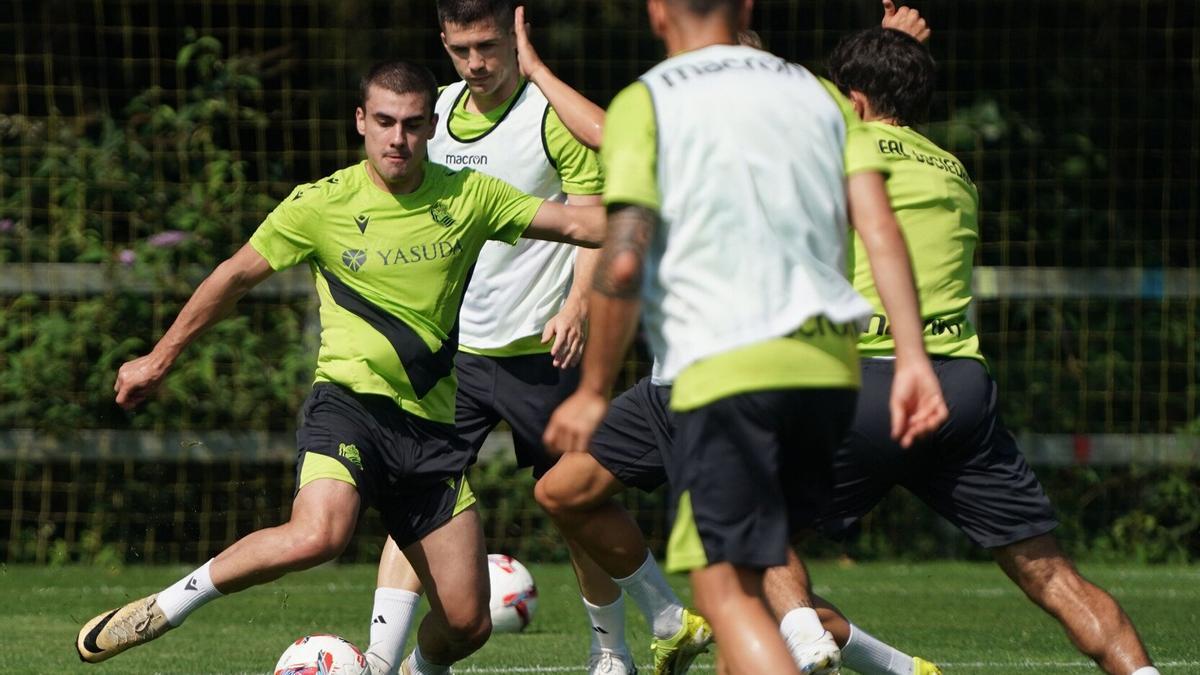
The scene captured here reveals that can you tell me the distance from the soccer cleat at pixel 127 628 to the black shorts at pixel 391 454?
20.6 inches

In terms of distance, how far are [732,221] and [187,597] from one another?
7.24 ft

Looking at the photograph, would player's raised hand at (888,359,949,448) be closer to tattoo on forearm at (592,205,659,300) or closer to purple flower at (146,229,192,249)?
tattoo on forearm at (592,205,659,300)

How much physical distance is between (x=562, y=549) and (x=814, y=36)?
3.63 meters

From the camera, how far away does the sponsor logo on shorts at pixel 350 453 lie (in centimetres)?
524

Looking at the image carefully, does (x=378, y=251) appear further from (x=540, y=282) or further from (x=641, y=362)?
(x=641, y=362)

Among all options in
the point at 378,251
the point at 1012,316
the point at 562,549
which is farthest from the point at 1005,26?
the point at 378,251

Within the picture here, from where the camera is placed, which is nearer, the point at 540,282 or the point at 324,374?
the point at 324,374

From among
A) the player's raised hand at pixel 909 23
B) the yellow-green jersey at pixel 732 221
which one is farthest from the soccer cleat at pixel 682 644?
the yellow-green jersey at pixel 732 221

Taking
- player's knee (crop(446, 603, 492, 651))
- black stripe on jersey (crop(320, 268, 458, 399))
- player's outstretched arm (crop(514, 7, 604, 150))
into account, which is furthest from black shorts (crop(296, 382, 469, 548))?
player's outstretched arm (crop(514, 7, 604, 150))

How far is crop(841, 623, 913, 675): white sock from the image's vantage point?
5.38 metres

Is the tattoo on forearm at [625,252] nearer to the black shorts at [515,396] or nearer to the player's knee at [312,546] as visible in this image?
the player's knee at [312,546]

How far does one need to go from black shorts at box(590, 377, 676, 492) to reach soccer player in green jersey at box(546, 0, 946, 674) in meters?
1.75

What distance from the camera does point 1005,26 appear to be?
12320 millimetres

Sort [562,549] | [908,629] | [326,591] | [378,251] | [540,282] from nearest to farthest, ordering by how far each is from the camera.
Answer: [378,251]
[540,282]
[908,629]
[326,591]
[562,549]
